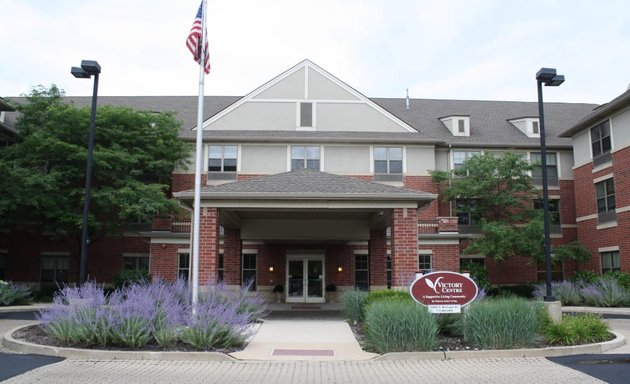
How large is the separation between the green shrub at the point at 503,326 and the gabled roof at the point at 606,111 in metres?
17.8

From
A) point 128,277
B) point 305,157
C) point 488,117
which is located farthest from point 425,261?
point 128,277

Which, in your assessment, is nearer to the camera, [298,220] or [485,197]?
[298,220]

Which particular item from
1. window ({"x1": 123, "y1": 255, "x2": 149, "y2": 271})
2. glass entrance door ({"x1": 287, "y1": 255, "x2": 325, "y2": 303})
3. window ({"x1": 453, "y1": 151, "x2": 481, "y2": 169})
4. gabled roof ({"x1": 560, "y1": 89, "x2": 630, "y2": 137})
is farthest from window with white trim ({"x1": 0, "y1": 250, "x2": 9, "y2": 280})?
gabled roof ({"x1": 560, "y1": 89, "x2": 630, "y2": 137})

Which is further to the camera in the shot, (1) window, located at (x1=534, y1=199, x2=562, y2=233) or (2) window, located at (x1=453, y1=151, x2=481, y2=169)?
(2) window, located at (x1=453, y1=151, x2=481, y2=169)

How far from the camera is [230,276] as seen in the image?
22.3 m

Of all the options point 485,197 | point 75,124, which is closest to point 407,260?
point 485,197

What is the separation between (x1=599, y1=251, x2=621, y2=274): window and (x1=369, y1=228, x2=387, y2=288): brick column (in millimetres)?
11491

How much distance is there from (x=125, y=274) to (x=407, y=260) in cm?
1635

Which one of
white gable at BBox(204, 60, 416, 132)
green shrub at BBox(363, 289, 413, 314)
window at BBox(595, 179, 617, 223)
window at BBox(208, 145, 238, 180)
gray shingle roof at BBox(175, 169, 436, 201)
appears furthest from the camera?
white gable at BBox(204, 60, 416, 132)

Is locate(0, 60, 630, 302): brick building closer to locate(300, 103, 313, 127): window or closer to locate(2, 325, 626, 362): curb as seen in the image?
locate(300, 103, 313, 127): window

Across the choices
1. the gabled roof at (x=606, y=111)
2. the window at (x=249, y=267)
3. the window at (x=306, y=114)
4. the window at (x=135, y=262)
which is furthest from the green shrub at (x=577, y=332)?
the window at (x=135, y=262)

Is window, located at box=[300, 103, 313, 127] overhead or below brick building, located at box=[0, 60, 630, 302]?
overhead

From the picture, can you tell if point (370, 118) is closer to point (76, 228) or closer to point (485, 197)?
point (485, 197)

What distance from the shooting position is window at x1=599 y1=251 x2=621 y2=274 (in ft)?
85.2
